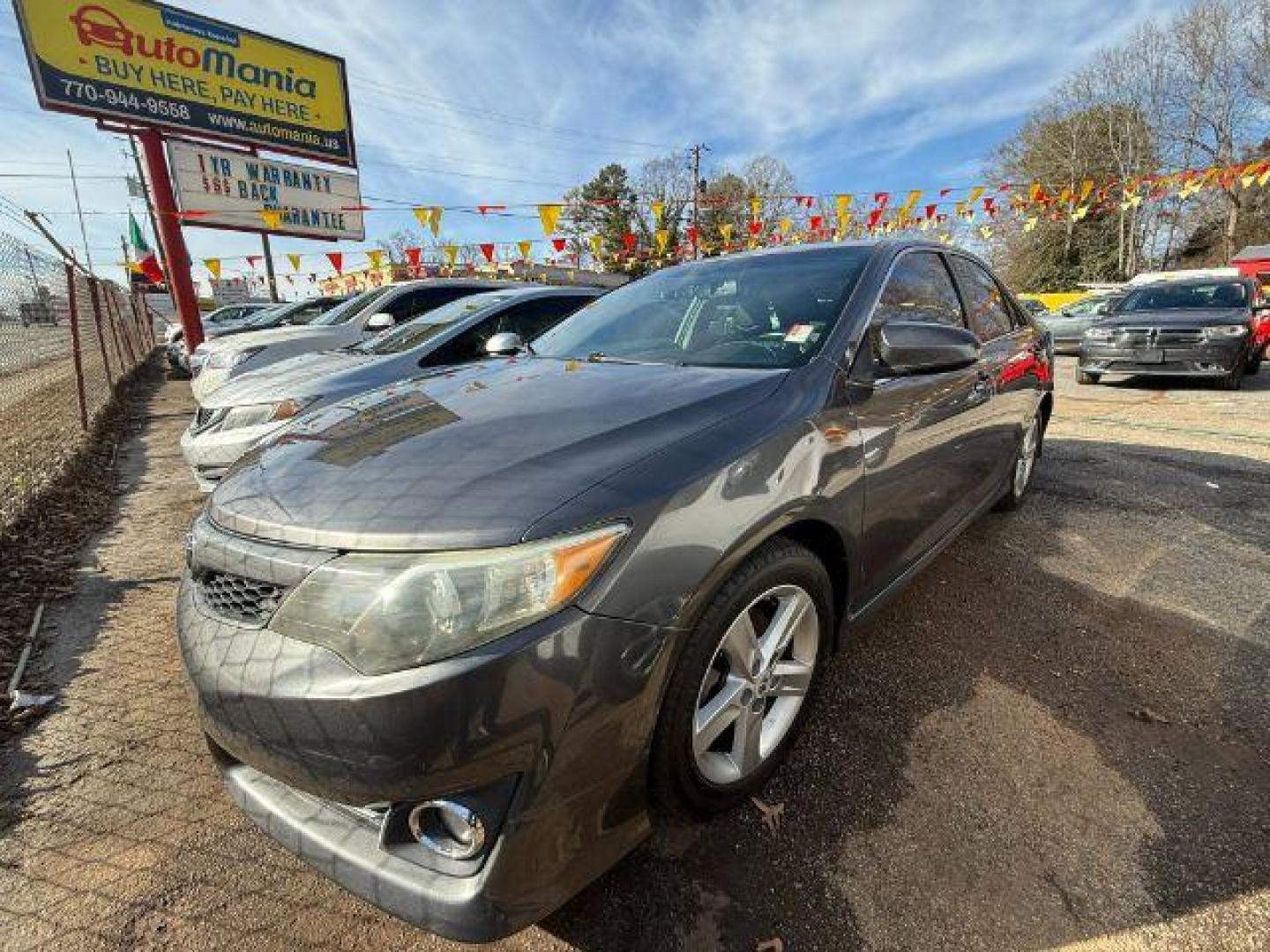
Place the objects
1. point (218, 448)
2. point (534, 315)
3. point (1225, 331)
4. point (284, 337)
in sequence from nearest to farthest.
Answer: point (218, 448) < point (534, 315) < point (284, 337) < point (1225, 331)

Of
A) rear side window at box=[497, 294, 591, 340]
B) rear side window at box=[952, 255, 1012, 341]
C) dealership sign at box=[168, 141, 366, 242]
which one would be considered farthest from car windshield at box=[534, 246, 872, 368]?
dealership sign at box=[168, 141, 366, 242]

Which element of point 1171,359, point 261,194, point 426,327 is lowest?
point 1171,359

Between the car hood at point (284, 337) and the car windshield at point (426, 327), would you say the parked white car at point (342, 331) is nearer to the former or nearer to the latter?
the car hood at point (284, 337)

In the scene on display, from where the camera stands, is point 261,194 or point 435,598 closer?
point 435,598

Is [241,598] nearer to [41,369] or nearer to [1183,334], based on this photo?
[41,369]

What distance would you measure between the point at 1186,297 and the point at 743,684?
11265 millimetres

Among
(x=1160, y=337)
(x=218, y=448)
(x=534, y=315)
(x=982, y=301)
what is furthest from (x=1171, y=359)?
(x=218, y=448)

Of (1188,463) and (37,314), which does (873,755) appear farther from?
(37,314)

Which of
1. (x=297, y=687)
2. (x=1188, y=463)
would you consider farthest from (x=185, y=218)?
(x=1188, y=463)

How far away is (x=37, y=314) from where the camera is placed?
6.93m

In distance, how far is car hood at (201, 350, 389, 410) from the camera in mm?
4094

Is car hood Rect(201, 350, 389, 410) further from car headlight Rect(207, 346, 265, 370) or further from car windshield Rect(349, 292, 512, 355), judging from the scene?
car headlight Rect(207, 346, 265, 370)

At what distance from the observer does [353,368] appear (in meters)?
4.51

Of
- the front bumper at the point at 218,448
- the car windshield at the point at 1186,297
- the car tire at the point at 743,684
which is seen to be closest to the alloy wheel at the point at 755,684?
the car tire at the point at 743,684
